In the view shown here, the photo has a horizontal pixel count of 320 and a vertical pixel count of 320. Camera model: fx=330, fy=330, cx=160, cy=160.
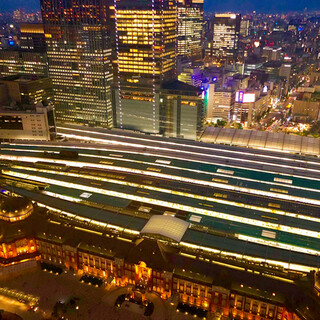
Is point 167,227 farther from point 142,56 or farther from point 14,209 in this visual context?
point 142,56

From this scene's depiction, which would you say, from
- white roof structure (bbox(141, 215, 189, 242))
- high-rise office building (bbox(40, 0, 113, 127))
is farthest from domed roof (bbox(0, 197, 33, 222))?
high-rise office building (bbox(40, 0, 113, 127))

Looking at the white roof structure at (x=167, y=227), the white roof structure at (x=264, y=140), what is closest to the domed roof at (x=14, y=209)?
the white roof structure at (x=167, y=227)

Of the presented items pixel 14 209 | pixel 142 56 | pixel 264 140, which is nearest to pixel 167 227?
pixel 14 209

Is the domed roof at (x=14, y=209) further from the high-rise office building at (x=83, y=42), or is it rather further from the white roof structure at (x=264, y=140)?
the high-rise office building at (x=83, y=42)

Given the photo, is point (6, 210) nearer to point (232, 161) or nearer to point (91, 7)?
point (232, 161)

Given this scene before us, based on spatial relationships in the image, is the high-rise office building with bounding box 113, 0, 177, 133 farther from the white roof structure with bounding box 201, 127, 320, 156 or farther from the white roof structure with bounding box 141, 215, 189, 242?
the white roof structure with bounding box 141, 215, 189, 242
